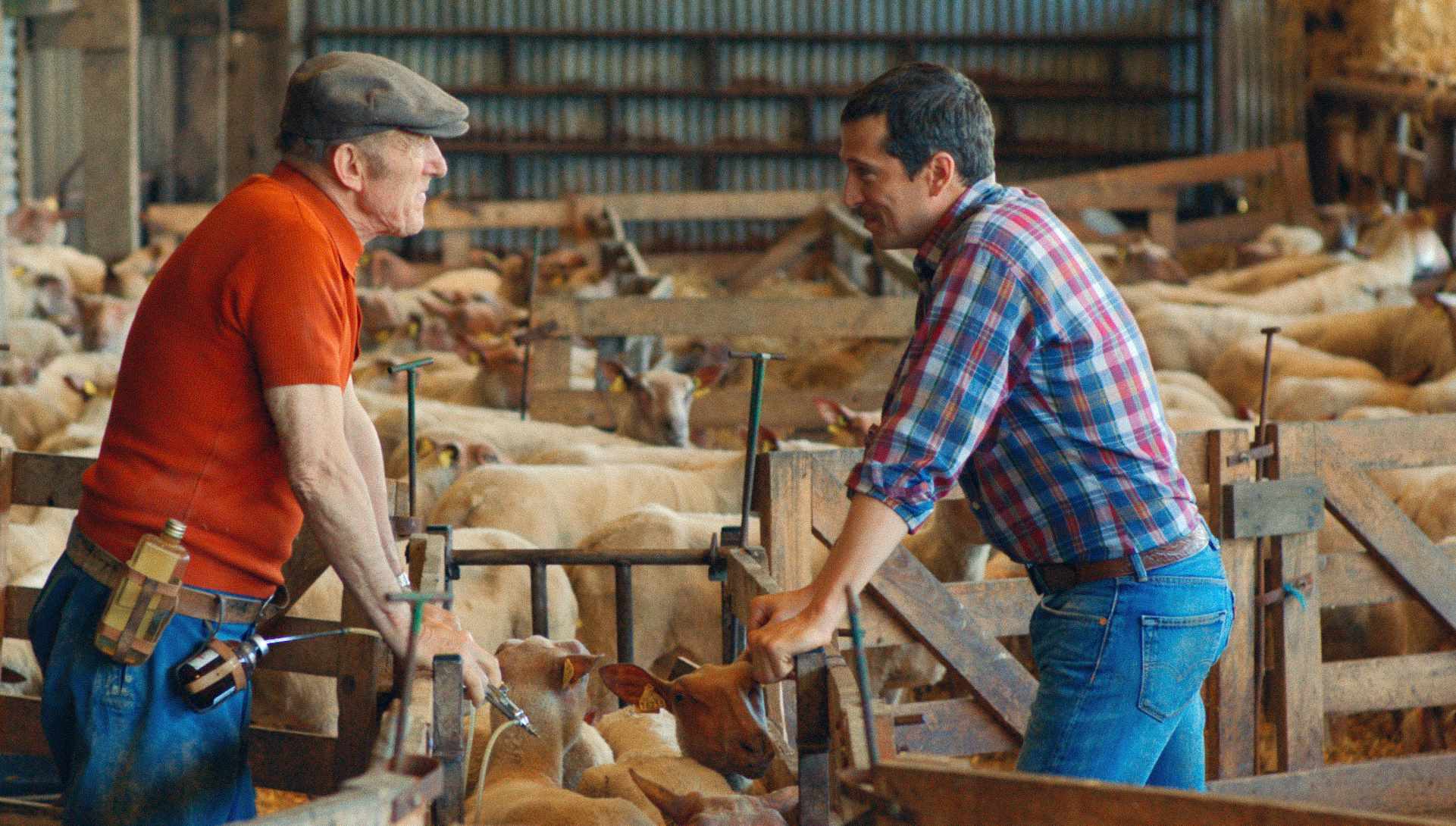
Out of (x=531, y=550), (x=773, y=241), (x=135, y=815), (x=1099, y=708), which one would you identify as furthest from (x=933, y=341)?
(x=773, y=241)

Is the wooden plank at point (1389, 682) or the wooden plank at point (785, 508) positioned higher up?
the wooden plank at point (785, 508)

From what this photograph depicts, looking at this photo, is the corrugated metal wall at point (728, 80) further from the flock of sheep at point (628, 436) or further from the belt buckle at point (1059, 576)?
the belt buckle at point (1059, 576)

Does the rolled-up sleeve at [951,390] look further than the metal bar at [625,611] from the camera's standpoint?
No

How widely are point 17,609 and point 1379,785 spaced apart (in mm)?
3904

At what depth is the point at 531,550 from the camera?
4.13m

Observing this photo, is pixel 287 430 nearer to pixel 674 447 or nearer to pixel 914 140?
pixel 914 140

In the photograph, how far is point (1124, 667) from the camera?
266 centimetres

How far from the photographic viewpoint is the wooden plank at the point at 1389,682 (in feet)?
15.8

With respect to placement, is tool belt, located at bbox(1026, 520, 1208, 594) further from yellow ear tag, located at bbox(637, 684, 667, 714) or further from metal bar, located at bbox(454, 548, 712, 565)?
metal bar, located at bbox(454, 548, 712, 565)

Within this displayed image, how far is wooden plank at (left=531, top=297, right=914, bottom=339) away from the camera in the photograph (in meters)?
8.38

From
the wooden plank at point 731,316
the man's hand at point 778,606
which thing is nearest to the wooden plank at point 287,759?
the man's hand at point 778,606

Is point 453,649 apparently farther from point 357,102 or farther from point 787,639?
point 357,102

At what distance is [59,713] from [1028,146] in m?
19.7

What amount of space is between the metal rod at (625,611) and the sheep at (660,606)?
5.40 ft
